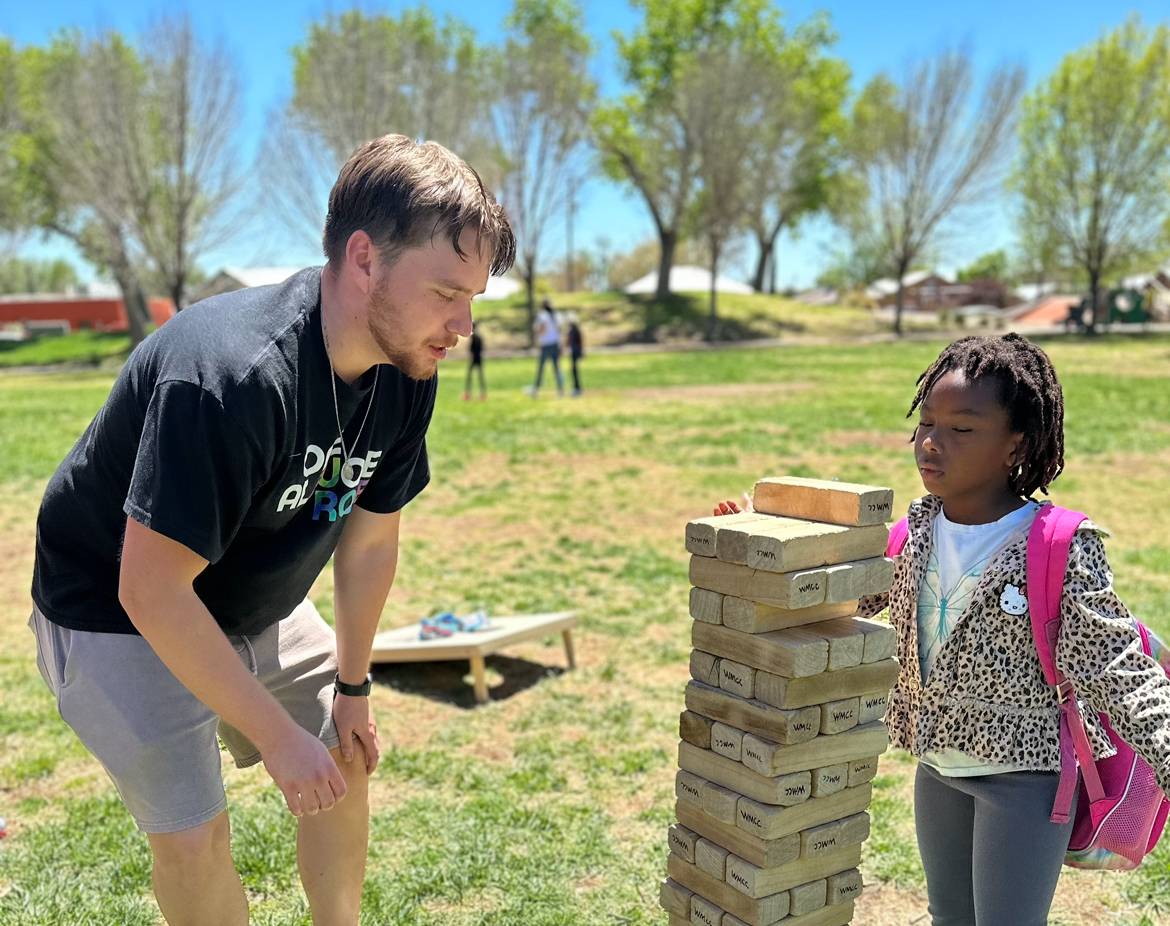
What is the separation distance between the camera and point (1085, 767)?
220 centimetres

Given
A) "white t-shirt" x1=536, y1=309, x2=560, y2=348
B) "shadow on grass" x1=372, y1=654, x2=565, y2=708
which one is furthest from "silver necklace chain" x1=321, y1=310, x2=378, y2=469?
"white t-shirt" x1=536, y1=309, x2=560, y2=348

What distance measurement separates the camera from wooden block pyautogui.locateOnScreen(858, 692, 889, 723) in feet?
7.77

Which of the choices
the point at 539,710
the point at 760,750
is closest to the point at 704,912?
the point at 760,750

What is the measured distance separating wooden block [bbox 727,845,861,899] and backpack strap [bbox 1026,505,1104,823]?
1.62ft

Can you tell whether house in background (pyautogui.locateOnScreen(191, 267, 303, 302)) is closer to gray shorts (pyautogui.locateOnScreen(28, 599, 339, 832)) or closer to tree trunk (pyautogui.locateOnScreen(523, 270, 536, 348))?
tree trunk (pyautogui.locateOnScreen(523, 270, 536, 348))

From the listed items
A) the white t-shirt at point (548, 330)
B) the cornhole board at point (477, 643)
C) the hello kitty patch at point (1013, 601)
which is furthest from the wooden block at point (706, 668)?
the white t-shirt at point (548, 330)

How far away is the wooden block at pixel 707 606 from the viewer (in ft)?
7.77

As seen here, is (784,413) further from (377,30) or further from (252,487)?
(377,30)

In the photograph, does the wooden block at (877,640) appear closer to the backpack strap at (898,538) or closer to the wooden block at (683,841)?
the backpack strap at (898,538)

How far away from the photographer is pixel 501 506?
9734mm

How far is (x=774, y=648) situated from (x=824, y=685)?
168 millimetres

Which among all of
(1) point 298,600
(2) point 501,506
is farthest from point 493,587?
(1) point 298,600

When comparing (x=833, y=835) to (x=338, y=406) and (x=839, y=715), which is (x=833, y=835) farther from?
(x=338, y=406)

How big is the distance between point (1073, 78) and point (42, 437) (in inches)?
1535
